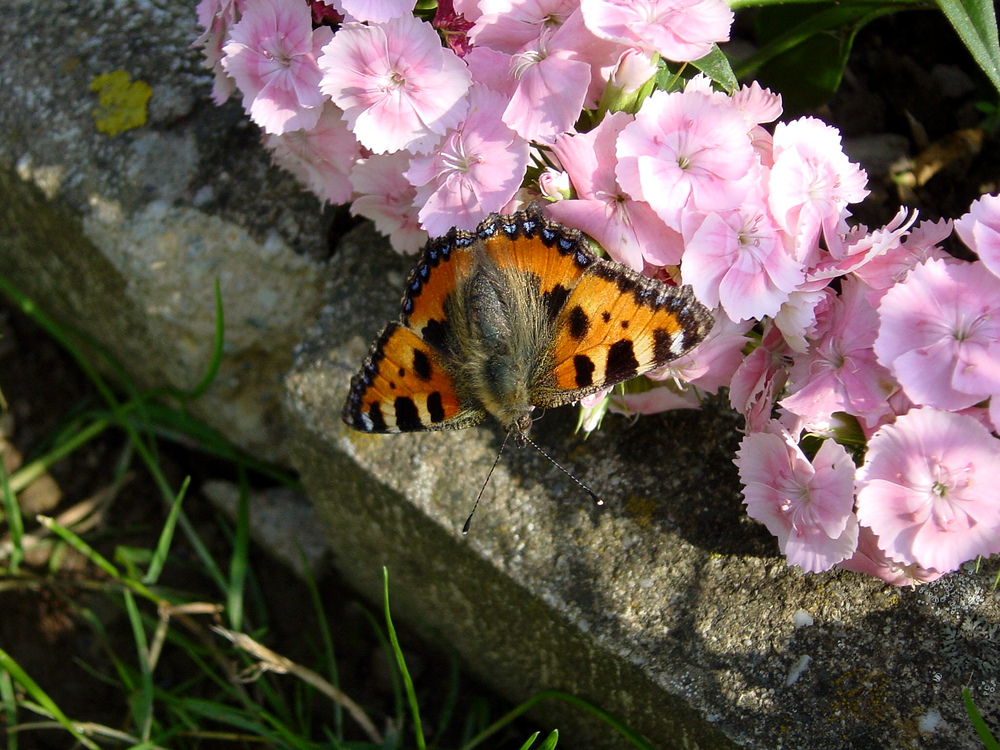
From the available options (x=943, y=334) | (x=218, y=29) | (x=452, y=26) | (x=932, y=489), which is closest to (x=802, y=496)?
(x=932, y=489)

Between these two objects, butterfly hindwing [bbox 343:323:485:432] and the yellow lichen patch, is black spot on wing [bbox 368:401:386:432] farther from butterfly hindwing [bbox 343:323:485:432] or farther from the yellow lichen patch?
the yellow lichen patch

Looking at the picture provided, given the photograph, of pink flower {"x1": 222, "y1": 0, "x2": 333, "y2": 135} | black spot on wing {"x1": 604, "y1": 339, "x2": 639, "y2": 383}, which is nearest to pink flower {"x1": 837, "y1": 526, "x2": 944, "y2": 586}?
black spot on wing {"x1": 604, "y1": 339, "x2": 639, "y2": 383}

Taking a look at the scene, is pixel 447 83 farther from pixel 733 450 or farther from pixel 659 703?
pixel 659 703

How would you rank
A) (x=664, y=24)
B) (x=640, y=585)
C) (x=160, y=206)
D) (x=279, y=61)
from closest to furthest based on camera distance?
(x=664, y=24) < (x=279, y=61) < (x=640, y=585) < (x=160, y=206)

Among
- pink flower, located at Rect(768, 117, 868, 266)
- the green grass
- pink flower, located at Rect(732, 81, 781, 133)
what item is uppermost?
pink flower, located at Rect(732, 81, 781, 133)

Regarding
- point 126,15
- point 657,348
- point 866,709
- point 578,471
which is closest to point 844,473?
point 657,348

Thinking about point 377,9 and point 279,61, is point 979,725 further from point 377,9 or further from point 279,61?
point 279,61
